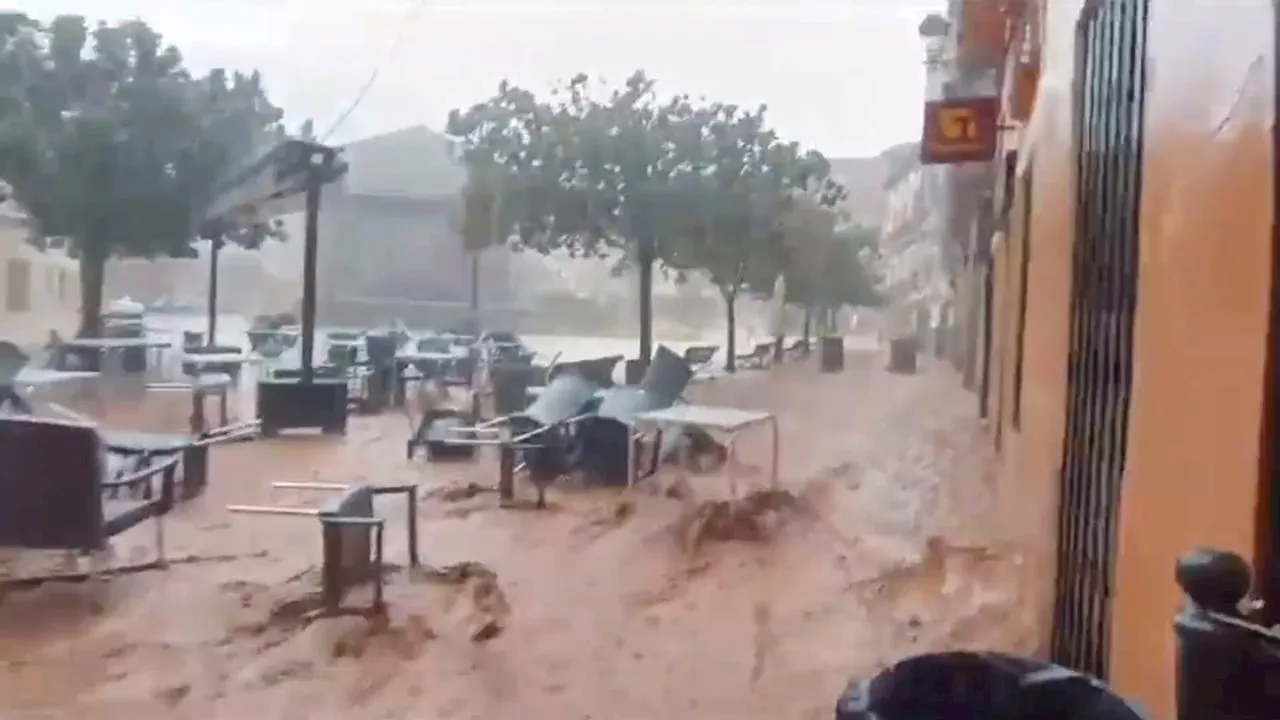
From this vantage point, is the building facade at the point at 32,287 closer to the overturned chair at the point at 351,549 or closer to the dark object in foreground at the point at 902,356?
the overturned chair at the point at 351,549

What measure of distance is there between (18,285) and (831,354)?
1714mm

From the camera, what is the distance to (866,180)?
253 cm

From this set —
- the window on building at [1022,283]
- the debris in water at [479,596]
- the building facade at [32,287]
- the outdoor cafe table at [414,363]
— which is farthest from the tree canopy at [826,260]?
the building facade at [32,287]

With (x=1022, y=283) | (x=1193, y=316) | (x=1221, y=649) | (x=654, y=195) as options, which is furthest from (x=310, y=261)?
(x=1221, y=649)

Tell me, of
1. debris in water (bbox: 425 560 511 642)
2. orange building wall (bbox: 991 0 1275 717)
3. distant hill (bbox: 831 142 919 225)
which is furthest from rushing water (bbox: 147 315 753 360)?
orange building wall (bbox: 991 0 1275 717)

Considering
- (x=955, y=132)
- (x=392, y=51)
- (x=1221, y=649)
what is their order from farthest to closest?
1. (x=955, y=132)
2. (x=392, y=51)
3. (x=1221, y=649)

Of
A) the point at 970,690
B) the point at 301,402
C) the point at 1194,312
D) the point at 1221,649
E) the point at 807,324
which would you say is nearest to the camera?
the point at 1221,649

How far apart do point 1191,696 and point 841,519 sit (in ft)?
5.31

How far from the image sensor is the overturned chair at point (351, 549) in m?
2.29

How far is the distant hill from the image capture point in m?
2.48

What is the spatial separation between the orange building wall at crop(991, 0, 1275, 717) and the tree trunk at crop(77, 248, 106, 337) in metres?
2.10

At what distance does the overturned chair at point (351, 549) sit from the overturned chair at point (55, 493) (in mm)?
347

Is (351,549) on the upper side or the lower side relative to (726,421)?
lower

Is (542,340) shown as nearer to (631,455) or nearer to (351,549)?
(631,455)
